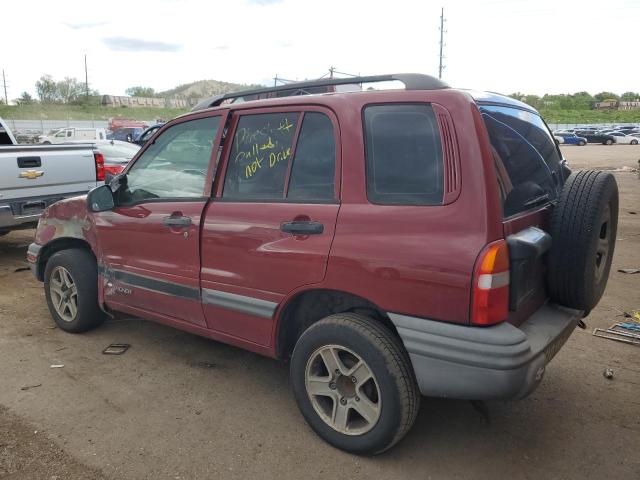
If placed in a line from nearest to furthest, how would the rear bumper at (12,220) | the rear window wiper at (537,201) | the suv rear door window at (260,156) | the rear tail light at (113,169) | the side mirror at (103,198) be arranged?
the rear window wiper at (537,201) → the suv rear door window at (260,156) → the side mirror at (103,198) → the rear bumper at (12,220) → the rear tail light at (113,169)

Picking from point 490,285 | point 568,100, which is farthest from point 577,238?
point 568,100

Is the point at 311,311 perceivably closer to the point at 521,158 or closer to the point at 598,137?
the point at 521,158

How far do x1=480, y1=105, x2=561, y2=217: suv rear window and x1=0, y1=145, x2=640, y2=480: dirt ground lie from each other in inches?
52.2

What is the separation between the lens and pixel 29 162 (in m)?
6.46

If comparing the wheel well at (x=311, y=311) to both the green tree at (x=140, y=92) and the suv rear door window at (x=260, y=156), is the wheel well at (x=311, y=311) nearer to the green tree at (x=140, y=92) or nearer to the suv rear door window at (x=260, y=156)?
the suv rear door window at (x=260, y=156)

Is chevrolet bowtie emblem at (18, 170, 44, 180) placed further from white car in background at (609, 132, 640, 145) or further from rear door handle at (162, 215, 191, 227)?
white car in background at (609, 132, 640, 145)

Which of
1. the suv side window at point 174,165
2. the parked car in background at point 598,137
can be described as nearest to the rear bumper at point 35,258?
the suv side window at point 174,165

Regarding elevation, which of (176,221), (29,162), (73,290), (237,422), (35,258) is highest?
(29,162)

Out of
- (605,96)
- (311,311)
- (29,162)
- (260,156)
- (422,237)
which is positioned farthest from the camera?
(605,96)

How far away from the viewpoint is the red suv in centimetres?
242

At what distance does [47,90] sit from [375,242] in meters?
92.1

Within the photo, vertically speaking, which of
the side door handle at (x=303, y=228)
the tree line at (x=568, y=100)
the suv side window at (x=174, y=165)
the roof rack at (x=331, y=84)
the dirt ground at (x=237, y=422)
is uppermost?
the tree line at (x=568, y=100)

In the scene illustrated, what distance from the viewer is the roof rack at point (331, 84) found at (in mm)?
2709

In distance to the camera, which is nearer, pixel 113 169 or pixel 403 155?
pixel 403 155
